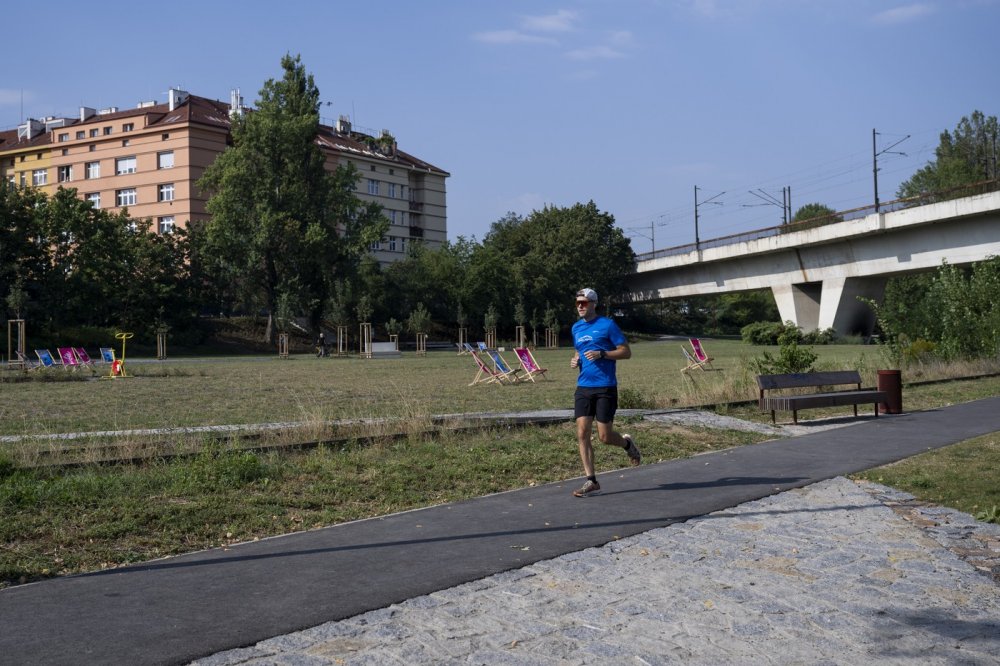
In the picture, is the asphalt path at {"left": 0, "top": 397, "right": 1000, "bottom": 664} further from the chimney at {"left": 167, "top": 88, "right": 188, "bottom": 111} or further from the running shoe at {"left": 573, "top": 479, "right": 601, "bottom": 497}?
the chimney at {"left": 167, "top": 88, "right": 188, "bottom": 111}

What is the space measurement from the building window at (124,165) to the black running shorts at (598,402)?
262 ft

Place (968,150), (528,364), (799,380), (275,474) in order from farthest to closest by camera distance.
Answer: (968,150)
(528,364)
(799,380)
(275,474)

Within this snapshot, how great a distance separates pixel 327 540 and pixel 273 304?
54841mm

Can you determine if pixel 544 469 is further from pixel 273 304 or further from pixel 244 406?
pixel 273 304

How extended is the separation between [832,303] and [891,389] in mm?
41814

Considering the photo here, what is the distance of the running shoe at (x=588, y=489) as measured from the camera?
348 inches

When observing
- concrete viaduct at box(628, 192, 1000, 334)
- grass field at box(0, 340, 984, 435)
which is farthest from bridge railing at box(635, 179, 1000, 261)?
grass field at box(0, 340, 984, 435)

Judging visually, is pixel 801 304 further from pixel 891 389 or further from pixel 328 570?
pixel 328 570

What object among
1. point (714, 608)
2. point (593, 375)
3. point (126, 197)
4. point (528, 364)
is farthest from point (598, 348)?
point (126, 197)

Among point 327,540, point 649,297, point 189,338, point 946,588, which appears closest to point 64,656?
point 327,540

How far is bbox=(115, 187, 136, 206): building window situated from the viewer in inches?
3211

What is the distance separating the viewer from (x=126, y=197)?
269 feet

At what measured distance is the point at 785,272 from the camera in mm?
60000

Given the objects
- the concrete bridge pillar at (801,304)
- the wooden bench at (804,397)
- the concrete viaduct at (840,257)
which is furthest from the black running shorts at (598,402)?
the concrete bridge pillar at (801,304)
